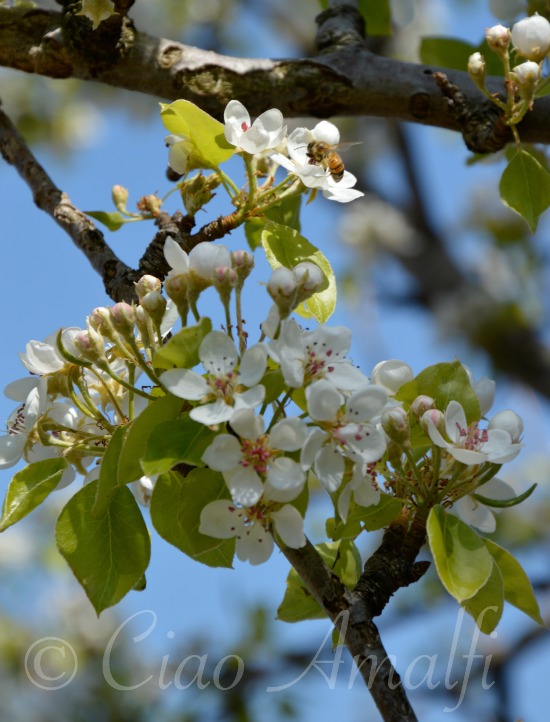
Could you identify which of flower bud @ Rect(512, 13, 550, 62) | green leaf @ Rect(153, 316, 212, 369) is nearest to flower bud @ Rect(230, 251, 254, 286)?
green leaf @ Rect(153, 316, 212, 369)

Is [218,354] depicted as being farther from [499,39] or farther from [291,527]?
[499,39]

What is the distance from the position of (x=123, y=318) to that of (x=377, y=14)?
1.36m

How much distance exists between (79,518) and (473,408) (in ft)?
1.74

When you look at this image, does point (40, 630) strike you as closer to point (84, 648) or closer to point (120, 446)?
point (84, 648)

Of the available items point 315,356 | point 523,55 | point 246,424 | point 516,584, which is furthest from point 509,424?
point 523,55

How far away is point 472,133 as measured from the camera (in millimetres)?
1743

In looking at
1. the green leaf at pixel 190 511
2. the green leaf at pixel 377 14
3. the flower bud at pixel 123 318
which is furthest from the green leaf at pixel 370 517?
the green leaf at pixel 377 14

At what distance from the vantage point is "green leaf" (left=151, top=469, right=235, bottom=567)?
1119mm

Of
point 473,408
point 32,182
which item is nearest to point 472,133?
point 473,408

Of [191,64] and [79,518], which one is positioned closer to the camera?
[79,518]

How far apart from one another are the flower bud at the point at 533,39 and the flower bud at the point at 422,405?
0.63 meters

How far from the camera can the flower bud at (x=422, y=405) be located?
4.03ft

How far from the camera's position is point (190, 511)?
112 cm

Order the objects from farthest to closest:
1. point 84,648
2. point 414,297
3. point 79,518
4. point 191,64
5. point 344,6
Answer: point 414,297
point 84,648
point 344,6
point 191,64
point 79,518
